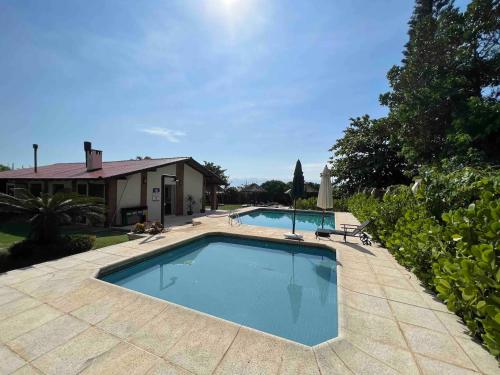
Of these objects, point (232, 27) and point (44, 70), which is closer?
point (232, 27)

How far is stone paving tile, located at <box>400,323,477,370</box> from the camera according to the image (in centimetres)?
297

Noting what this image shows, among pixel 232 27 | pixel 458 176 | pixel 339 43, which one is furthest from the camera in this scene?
pixel 339 43

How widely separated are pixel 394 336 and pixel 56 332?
212 inches

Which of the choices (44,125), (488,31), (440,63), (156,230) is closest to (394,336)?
(156,230)

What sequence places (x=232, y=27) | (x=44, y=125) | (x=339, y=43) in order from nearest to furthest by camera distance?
(x=232, y=27) < (x=339, y=43) < (x=44, y=125)

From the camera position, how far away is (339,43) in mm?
10516

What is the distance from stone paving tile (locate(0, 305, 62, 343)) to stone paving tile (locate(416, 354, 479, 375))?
228 inches

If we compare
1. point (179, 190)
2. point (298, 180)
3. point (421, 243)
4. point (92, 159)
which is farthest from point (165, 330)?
point (92, 159)

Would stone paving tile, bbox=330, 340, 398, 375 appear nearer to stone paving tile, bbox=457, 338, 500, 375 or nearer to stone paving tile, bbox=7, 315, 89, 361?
stone paving tile, bbox=457, 338, 500, 375

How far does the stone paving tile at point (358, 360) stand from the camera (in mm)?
2789

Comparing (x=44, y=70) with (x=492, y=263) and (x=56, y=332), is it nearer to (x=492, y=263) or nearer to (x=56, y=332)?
(x=56, y=332)

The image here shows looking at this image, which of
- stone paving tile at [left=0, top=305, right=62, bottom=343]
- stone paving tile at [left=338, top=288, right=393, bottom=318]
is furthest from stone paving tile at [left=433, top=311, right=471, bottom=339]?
stone paving tile at [left=0, top=305, right=62, bottom=343]

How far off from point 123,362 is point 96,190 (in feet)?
44.0

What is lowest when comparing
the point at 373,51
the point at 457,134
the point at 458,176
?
the point at 458,176
